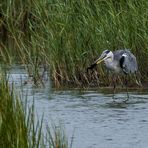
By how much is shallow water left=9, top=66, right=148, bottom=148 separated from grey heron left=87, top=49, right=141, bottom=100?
1.44 feet

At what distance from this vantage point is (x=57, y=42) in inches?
544

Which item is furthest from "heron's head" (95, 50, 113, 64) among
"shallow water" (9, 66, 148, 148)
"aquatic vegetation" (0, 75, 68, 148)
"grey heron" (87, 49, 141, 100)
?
"aquatic vegetation" (0, 75, 68, 148)

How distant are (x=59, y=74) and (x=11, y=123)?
693 centimetres

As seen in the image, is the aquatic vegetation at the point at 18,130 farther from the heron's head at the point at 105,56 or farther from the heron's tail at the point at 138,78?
the heron's tail at the point at 138,78

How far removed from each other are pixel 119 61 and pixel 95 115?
2.72m

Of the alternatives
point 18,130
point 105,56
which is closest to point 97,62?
point 105,56

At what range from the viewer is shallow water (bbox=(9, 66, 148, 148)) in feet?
31.6

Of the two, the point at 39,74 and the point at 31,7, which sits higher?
the point at 31,7

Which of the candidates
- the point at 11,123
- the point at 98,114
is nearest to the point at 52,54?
the point at 98,114

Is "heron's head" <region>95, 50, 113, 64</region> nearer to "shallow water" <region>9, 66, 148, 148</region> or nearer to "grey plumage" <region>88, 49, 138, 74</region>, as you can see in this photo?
"grey plumage" <region>88, 49, 138, 74</region>

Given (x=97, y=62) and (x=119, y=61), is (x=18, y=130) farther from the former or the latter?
(x=119, y=61)

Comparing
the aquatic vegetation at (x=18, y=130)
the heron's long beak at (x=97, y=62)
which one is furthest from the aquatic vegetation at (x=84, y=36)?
the aquatic vegetation at (x=18, y=130)

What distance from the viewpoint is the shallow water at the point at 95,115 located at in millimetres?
9625

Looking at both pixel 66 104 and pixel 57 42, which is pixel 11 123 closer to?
pixel 66 104
